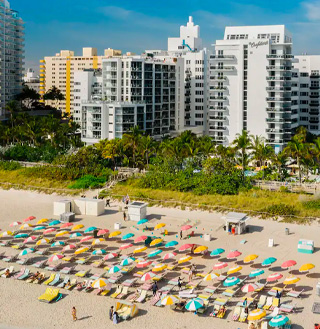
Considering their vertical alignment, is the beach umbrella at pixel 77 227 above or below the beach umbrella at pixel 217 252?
above

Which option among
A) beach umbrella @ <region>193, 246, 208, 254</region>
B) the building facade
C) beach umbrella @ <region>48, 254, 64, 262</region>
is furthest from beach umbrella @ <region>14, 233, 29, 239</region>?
the building facade

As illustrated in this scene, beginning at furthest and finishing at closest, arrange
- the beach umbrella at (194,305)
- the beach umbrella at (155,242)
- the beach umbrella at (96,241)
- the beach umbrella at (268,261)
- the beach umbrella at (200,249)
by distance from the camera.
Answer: the beach umbrella at (96,241)
the beach umbrella at (155,242)
the beach umbrella at (200,249)
the beach umbrella at (268,261)
the beach umbrella at (194,305)

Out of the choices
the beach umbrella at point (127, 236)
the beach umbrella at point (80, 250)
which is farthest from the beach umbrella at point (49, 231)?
the beach umbrella at point (127, 236)

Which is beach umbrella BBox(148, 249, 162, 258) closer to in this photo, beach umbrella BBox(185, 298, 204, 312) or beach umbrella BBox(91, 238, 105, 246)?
beach umbrella BBox(91, 238, 105, 246)

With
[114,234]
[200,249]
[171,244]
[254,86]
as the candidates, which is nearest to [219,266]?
[200,249]

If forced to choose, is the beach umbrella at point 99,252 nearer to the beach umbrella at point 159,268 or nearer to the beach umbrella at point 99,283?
the beach umbrella at point 159,268

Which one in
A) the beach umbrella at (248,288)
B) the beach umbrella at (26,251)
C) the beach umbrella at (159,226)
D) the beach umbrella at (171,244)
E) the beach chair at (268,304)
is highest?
the beach umbrella at (159,226)

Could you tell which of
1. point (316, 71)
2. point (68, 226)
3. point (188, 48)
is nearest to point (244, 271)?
point (68, 226)

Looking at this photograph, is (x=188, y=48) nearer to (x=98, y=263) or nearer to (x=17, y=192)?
(x=17, y=192)
